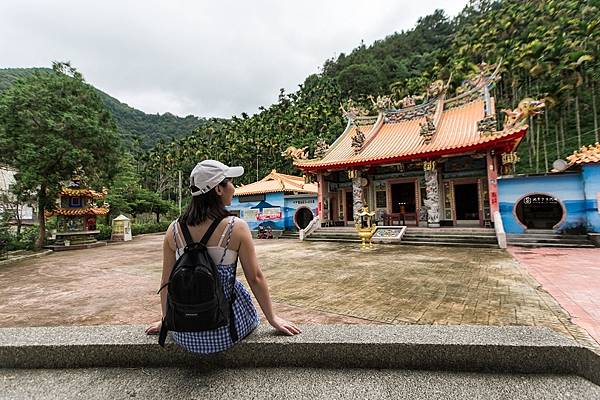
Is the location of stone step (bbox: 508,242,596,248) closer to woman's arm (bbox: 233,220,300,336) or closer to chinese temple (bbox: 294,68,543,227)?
chinese temple (bbox: 294,68,543,227)

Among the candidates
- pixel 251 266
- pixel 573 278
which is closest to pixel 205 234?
→ pixel 251 266

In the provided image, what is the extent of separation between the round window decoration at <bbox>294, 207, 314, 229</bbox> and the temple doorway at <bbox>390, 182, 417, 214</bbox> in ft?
16.8

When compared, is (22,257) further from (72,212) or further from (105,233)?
(105,233)

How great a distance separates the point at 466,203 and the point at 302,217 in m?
8.78

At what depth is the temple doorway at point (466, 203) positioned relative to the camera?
42.6ft

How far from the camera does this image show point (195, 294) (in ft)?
4.66

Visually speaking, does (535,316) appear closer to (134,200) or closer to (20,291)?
(20,291)

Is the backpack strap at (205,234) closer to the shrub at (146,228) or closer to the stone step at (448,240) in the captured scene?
the stone step at (448,240)

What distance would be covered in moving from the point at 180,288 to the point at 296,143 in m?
30.9

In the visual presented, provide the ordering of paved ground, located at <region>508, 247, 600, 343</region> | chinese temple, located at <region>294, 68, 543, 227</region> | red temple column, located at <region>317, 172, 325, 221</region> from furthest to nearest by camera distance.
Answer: red temple column, located at <region>317, 172, 325, 221</region> → chinese temple, located at <region>294, 68, 543, 227</region> → paved ground, located at <region>508, 247, 600, 343</region>

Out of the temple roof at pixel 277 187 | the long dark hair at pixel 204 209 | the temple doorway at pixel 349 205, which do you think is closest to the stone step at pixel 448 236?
the temple doorway at pixel 349 205

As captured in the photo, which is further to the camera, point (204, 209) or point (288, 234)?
point (288, 234)

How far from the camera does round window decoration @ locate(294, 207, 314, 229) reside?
17.9 m

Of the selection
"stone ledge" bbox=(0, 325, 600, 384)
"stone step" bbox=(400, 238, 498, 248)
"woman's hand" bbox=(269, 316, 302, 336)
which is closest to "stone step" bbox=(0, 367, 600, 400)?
"stone ledge" bbox=(0, 325, 600, 384)
